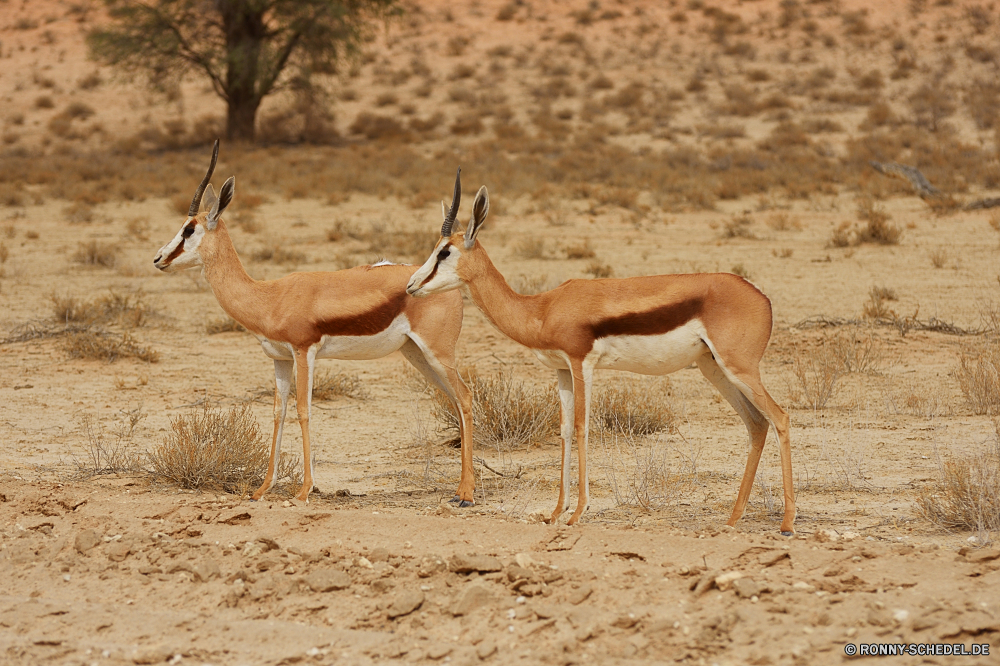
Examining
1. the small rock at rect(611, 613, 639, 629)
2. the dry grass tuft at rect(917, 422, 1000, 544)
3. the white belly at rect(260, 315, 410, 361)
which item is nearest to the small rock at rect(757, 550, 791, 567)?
the small rock at rect(611, 613, 639, 629)

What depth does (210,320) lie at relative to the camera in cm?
1253

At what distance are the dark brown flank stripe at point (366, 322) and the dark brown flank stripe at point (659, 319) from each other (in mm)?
1517

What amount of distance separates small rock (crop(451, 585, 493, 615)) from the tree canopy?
1040 inches

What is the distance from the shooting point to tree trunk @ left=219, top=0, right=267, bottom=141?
2858cm

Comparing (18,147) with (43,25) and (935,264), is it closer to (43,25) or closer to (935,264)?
(43,25)

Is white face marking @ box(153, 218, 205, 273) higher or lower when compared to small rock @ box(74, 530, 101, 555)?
higher

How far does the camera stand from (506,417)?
806 centimetres

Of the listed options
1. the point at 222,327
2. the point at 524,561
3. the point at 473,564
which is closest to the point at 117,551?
the point at 473,564

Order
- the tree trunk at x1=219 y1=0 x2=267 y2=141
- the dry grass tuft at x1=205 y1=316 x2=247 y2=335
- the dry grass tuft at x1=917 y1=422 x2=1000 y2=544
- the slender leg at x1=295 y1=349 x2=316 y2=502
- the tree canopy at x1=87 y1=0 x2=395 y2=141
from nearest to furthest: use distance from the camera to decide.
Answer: the dry grass tuft at x1=917 y1=422 x2=1000 y2=544 < the slender leg at x1=295 y1=349 x2=316 y2=502 < the dry grass tuft at x1=205 y1=316 x2=247 y2=335 < the tree trunk at x1=219 y1=0 x2=267 y2=141 < the tree canopy at x1=87 y1=0 x2=395 y2=141

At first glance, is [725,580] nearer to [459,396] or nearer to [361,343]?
[459,396]

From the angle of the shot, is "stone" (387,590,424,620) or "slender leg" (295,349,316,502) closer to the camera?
"stone" (387,590,424,620)

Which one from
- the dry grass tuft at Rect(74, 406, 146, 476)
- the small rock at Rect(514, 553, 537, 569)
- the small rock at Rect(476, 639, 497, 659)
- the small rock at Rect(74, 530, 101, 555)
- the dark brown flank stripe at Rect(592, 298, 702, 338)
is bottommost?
the dry grass tuft at Rect(74, 406, 146, 476)

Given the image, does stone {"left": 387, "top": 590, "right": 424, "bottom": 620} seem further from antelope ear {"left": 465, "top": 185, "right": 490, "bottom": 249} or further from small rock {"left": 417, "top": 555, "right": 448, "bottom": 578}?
antelope ear {"left": 465, "top": 185, "right": 490, "bottom": 249}

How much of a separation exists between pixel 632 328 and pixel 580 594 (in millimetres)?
→ 1580
